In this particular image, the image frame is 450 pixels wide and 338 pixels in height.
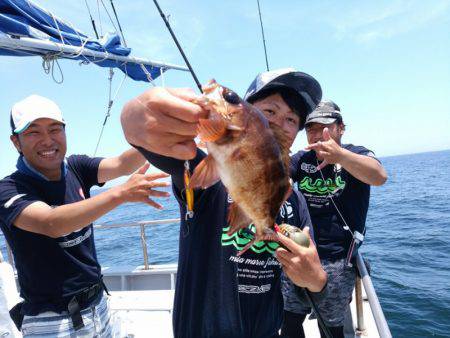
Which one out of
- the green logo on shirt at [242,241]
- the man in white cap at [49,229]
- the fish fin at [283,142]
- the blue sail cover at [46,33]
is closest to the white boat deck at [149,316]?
the man in white cap at [49,229]

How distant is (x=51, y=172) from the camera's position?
9.32 ft

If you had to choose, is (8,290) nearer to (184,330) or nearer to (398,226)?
(184,330)

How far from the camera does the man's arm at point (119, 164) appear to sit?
129 inches

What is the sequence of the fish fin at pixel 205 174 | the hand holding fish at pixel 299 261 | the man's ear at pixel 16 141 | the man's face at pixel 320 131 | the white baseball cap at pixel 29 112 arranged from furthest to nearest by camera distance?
the man's face at pixel 320 131
the man's ear at pixel 16 141
the white baseball cap at pixel 29 112
the hand holding fish at pixel 299 261
the fish fin at pixel 205 174

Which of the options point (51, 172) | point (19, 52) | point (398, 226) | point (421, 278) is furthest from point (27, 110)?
A: point (398, 226)

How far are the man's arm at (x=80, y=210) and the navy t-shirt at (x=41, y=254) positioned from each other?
5.7 inches

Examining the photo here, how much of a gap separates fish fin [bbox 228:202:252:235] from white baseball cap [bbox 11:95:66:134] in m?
2.16

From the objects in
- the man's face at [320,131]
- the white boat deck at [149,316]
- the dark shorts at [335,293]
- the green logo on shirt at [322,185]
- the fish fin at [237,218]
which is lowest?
the white boat deck at [149,316]

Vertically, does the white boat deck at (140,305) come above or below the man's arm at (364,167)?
below

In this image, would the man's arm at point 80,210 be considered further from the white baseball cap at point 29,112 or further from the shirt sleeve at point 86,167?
the shirt sleeve at point 86,167

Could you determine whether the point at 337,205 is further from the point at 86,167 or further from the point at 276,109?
the point at 86,167

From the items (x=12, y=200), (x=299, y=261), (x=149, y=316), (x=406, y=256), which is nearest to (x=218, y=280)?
(x=299, y=261)

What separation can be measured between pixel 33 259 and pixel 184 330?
1582mm

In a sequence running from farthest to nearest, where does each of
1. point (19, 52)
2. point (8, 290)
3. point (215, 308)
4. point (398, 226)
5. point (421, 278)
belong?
point (398, 226)
point (421, 278)
point (19, 52)
point (8, 290)
point (215, 308)
